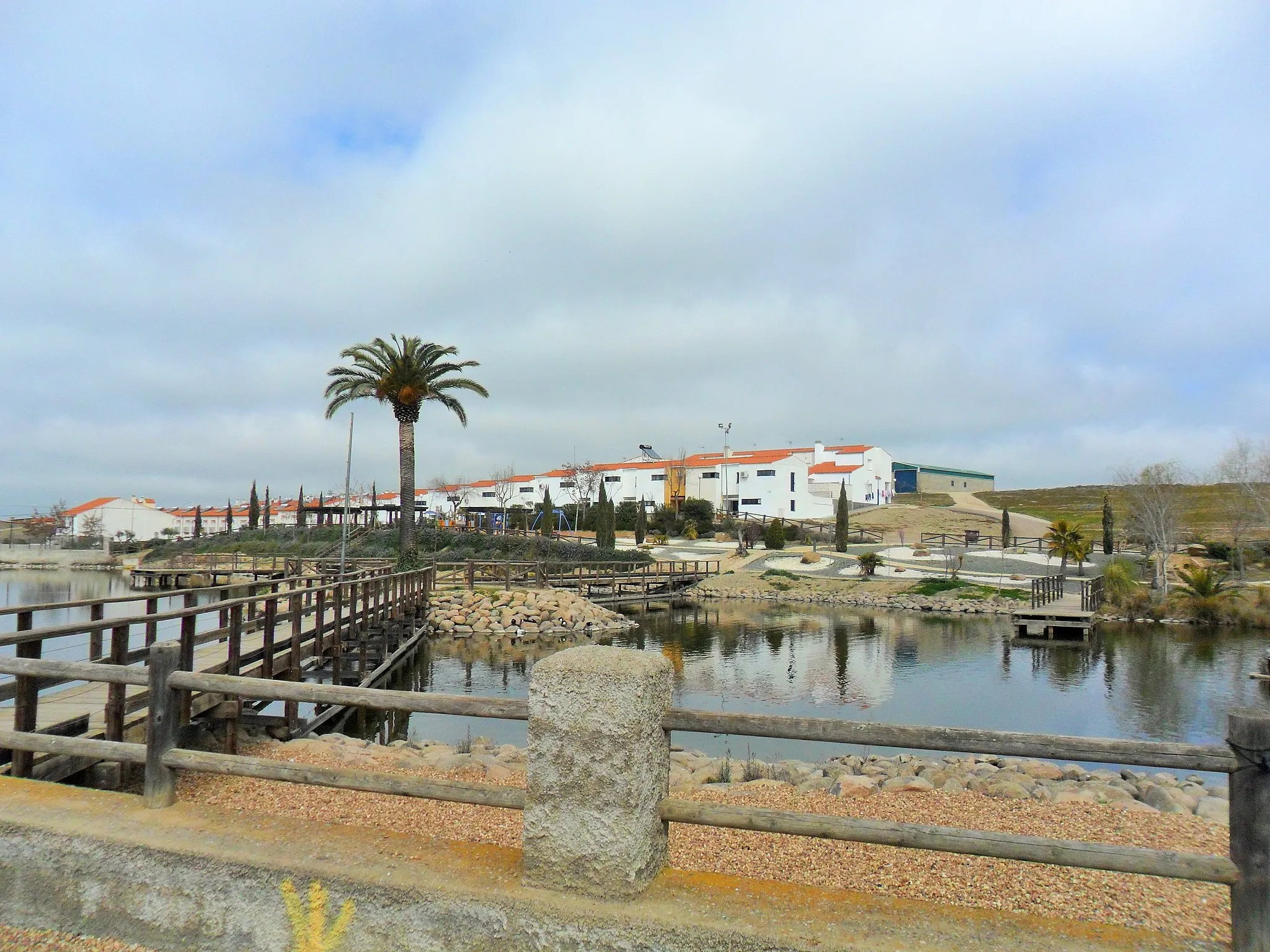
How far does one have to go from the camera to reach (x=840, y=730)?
10.7ft

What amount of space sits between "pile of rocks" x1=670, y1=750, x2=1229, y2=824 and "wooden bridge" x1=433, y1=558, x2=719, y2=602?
82.7 feet

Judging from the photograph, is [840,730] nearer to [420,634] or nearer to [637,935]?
[637,935]

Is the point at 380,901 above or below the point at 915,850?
above

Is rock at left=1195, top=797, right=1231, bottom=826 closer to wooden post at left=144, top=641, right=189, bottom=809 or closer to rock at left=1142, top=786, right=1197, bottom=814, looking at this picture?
rock at left=1142, top=786, right=1197, bottom=814

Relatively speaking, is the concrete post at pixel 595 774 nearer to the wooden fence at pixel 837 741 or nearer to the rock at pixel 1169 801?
the wooden fence at pixel 837 741

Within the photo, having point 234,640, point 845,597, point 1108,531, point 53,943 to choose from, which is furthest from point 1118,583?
point 53,943

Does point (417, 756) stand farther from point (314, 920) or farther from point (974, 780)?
point (314, 920)

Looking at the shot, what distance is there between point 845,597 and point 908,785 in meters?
33.6

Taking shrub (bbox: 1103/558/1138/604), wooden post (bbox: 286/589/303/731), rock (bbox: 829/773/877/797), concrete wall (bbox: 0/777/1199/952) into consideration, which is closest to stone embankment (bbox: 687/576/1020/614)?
shrub (bbox: 1103/558/1138/604)

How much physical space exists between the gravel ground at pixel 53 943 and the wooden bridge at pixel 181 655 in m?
1.17

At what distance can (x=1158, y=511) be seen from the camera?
38.7 meters

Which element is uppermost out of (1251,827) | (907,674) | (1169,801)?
(1251,827)

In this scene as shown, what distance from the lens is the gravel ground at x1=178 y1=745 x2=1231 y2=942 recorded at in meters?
4.11

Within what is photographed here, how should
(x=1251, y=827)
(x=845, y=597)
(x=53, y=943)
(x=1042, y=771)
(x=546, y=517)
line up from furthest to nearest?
(x=546, y=517) → (x=845, y=597) → (x=1042, y=771) → (x=53, y=943) → (x=1251, y=827)
